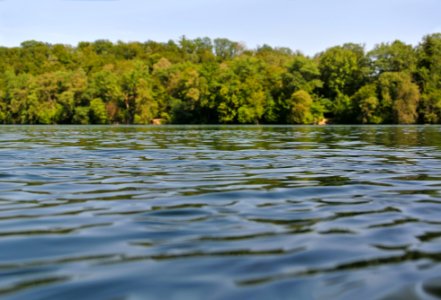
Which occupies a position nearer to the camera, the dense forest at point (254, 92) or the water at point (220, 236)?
the water at point (220, 236)

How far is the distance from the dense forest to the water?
72506mm

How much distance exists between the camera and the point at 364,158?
536 inches

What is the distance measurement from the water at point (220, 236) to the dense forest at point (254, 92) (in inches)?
2855

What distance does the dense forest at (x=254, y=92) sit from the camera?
266ft

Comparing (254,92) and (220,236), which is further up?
(254,92)

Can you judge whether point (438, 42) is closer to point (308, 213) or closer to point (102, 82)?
point (102, 82)

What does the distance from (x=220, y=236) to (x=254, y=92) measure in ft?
293

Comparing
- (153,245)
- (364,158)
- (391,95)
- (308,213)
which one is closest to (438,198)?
(308,213)

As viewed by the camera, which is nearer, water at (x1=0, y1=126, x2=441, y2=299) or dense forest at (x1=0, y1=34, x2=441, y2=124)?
water at (x1=0, y1=126, x2=441, y2=299)

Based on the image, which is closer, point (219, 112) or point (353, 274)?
point (353, 274)

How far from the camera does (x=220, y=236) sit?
4949mm

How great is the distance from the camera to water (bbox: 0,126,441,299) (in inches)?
141

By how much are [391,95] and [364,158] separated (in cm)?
7179

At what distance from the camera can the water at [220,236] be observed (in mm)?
3570
